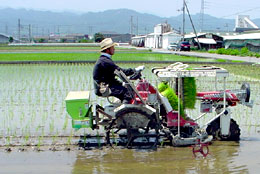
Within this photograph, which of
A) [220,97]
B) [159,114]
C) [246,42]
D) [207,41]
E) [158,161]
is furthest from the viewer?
[207,41]

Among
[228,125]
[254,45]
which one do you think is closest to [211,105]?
[228,125]

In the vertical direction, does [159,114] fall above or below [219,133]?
above

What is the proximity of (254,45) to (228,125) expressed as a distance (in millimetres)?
33804

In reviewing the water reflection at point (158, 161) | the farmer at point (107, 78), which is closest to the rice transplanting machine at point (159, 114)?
the farmer at point (107, 78)

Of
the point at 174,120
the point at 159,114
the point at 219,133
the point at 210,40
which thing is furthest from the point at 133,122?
the point at 210,40

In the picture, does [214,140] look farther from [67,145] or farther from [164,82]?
[67,145]

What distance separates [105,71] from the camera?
7.01m

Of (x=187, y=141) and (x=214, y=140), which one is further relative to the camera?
(x=214, y=140)

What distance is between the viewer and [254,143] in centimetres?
746

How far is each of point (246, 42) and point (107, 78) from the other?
36622 mm

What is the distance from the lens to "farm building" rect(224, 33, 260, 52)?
39044mm

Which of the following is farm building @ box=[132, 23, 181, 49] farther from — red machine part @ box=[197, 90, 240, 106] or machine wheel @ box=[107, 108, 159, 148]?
machine wheel @ box=[107, 108, 159, 148]

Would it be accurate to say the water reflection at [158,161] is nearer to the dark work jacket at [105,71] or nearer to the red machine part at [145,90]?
the red machine part at [145,90]

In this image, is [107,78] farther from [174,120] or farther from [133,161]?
[133,161]
